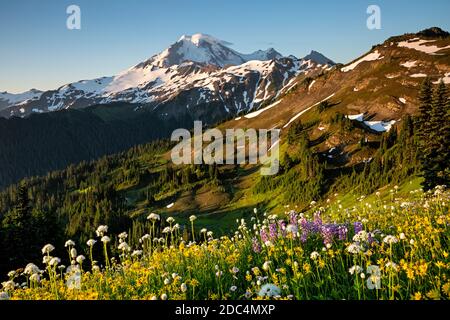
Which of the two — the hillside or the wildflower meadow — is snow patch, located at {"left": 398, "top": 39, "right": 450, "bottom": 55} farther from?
the wildflower meadow

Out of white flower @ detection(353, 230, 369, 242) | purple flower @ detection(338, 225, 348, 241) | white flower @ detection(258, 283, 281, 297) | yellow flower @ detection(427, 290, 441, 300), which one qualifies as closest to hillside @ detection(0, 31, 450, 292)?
purple flower @ detection(338, 225, 348, 241)

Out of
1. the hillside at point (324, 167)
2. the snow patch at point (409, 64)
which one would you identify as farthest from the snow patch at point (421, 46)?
the snow patch at point (409, 64)

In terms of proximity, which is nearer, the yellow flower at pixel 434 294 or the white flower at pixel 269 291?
the white flower at pixel 269 291

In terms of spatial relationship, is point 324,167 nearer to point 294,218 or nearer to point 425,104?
point 425,104

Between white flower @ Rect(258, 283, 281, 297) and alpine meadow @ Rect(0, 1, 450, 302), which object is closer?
white flower @ Rect(258, 283, 281, 297)

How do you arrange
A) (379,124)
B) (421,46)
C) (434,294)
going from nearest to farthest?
(434,294) < (379,124) < (421,46)

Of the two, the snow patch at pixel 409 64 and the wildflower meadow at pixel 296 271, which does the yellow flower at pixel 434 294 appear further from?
the snow patch at pixel 409 64

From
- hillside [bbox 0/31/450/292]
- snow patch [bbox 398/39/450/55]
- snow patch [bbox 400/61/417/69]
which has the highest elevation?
snow patch [bbox 398/39/450/55]

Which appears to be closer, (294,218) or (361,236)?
(361,236)

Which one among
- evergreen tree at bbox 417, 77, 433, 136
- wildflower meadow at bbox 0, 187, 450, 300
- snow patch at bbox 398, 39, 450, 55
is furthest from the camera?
snow patch at bbox 398, 39, 450, 55

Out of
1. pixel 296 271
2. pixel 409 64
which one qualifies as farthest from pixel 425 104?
pixel 409 64
